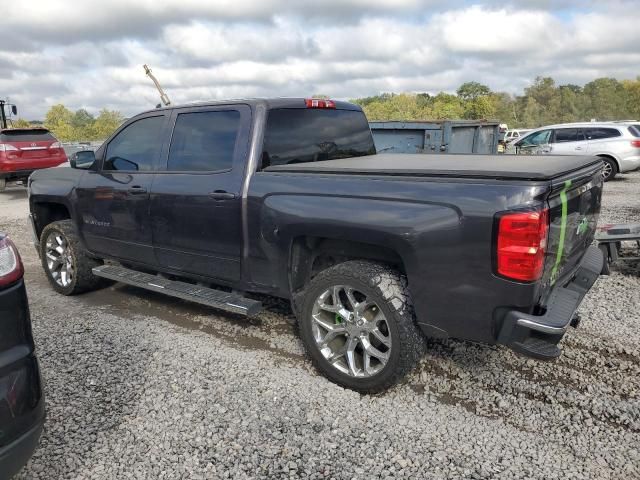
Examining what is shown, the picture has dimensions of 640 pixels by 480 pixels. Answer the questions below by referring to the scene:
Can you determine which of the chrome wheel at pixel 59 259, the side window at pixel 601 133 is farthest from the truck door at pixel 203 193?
the side window at pixel 601 133

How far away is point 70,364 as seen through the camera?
3625 millimetres

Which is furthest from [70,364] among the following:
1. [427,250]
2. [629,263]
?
[629,263]

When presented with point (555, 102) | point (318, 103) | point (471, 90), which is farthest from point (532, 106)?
point (318, 103)

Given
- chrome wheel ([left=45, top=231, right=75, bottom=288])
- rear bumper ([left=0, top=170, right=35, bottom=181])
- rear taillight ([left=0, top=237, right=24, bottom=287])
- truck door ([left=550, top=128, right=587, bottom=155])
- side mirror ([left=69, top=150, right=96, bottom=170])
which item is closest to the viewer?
rear taillight ([left=0, top=237, right=24, bottom=287])

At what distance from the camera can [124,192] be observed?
4379 millimetres

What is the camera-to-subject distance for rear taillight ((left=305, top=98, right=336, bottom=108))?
13.2 ft

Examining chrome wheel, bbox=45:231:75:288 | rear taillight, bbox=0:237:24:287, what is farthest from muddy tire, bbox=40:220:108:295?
rear taillight, bbox=0:237:24:287

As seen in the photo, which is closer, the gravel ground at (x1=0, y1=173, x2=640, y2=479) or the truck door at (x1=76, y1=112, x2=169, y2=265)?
the gravel ground at (x1=0, y1=173, x2=640, y2=479)

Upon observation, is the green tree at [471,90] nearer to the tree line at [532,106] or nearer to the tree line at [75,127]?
the tree line at [532,106]

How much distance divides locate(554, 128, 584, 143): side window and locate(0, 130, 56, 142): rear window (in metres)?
14.4

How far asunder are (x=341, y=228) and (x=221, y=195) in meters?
1.08

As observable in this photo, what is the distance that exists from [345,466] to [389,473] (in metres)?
0.23

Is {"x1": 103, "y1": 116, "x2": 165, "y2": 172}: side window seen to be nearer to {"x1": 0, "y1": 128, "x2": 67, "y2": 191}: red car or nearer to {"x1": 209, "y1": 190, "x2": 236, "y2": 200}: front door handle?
{"x1": 209, "y1": 190, "x2": 236, "y2": 200}: front door handle

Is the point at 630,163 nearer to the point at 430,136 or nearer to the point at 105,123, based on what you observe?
the point at 430,136
